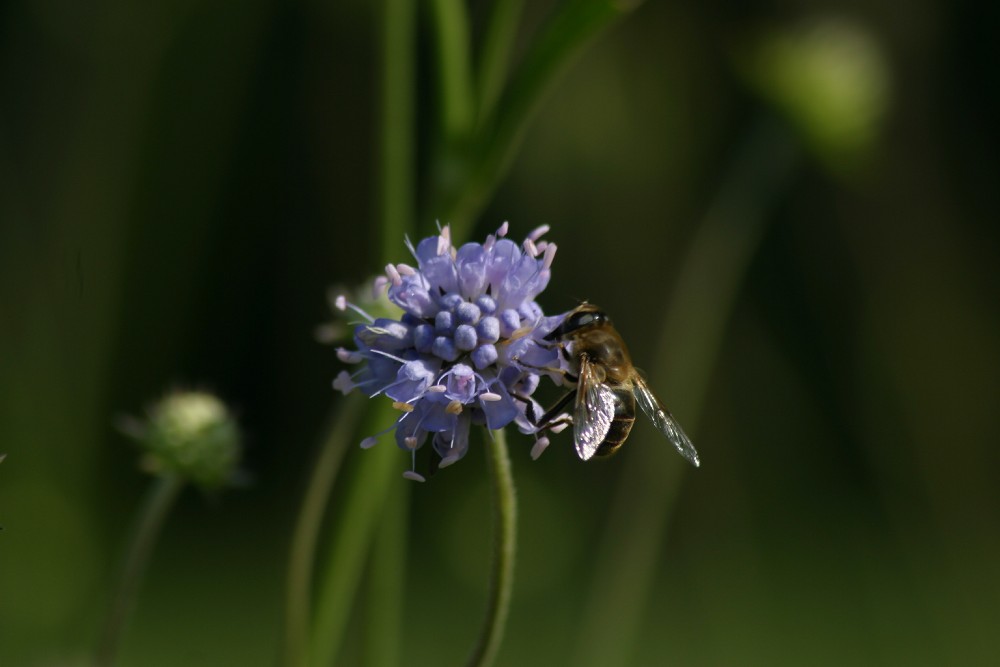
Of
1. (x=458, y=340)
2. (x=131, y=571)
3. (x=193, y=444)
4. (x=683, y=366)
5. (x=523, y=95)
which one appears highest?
(x=683, y=366)

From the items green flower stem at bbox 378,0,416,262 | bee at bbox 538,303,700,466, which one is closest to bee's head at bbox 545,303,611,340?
bee at bbox 538,303,700,466

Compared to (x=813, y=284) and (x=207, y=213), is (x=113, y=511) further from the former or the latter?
(x=813, y=284)

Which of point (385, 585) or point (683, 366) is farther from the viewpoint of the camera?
point (683, 366)

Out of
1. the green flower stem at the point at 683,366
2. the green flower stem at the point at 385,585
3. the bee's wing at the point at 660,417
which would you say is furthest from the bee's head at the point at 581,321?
the green flower stem at the point at 683,366

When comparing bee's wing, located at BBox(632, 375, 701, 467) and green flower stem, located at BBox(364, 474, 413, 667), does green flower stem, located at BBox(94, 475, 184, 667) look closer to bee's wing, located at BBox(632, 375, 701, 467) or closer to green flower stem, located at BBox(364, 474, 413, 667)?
green flower stem, located at BBox(364, 474, 413, 667)

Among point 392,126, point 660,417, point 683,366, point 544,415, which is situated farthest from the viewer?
point 683,366

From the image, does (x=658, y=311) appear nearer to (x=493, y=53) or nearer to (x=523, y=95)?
(x=493, y=53)

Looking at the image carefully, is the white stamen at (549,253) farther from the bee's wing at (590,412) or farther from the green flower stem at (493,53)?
the green flower stem at (493,53)

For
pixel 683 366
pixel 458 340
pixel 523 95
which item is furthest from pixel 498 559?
pixel 683 366
